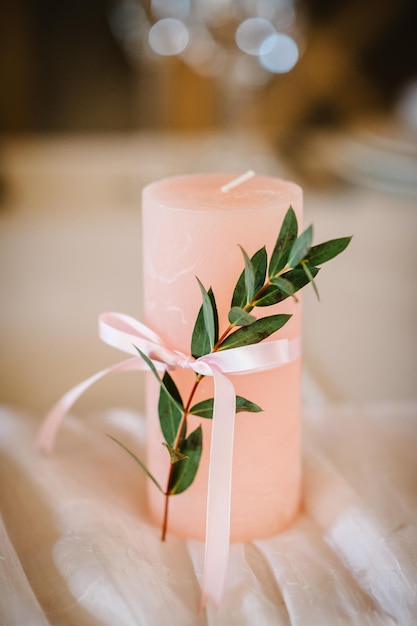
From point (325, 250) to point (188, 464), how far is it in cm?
15

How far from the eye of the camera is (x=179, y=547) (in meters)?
0.44

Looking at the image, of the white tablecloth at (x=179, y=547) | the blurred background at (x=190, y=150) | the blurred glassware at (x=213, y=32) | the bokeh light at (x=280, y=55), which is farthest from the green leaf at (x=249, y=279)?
the bokeh light at (x=280, y=55)

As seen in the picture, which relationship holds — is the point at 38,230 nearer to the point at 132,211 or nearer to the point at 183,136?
the point at 132,211

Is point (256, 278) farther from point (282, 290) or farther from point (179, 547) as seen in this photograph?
point (179, 547)

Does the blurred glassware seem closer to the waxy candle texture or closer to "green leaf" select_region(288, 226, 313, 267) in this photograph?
the waxy candle texture

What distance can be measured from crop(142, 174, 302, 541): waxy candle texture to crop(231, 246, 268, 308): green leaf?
0.08 feet

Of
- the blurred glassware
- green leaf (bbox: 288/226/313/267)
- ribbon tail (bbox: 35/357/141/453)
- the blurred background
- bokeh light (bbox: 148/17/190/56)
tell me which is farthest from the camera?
bokeh light (bbox: 148/17/190/56)

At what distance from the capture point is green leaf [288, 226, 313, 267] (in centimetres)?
35

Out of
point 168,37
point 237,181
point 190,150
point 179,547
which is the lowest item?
point 179,547

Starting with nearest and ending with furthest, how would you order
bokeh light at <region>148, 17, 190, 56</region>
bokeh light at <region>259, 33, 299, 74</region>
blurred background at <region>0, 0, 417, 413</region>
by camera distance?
1. blurred background at <region>0, 0, 417, 413</region>
2. bokeh light at <region>148, 17, 190, 56</region>
3. bokeh light at <region>259, 33, 299, 74</region>

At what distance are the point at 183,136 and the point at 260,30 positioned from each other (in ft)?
1.22

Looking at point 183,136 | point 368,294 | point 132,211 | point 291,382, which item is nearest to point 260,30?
point 183,136

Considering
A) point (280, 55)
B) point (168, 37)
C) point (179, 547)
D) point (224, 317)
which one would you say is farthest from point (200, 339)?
point (280, 55)

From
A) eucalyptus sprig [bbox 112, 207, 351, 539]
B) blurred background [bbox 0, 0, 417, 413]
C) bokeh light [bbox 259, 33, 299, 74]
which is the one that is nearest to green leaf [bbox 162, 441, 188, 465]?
eucalyptus sprig [bbox 112, 207, 351, 539]
